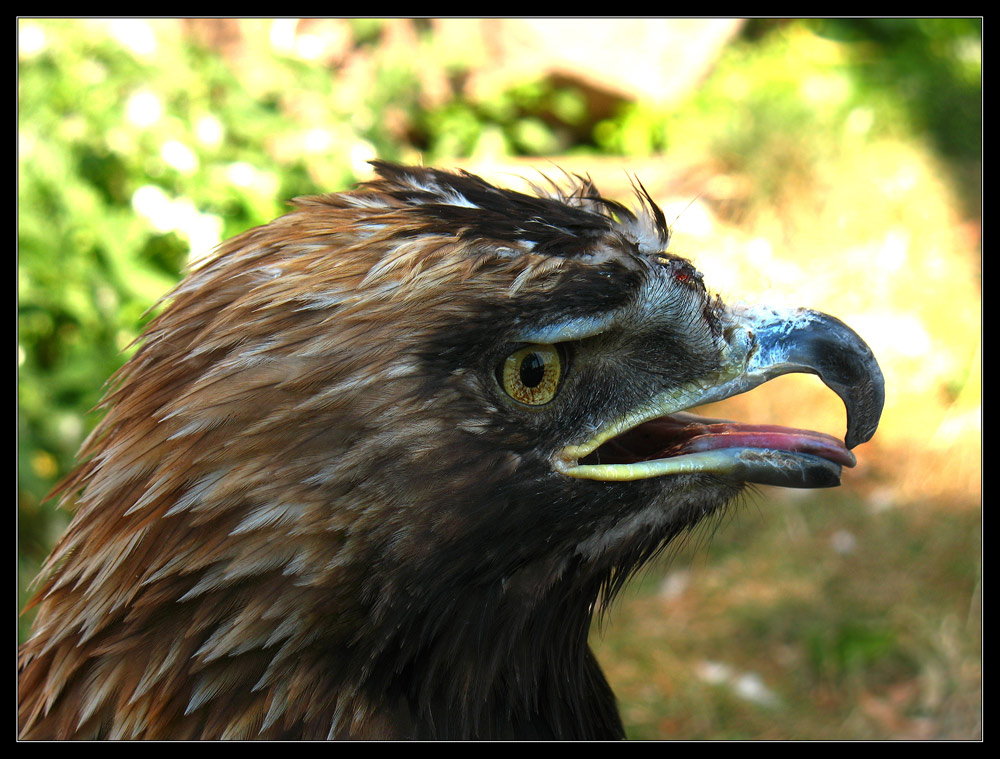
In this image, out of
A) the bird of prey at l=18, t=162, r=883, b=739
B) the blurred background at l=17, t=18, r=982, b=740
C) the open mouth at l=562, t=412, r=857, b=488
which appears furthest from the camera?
the blurred background at l=17, t=18, r=982, b=740

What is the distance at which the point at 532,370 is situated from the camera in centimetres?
177

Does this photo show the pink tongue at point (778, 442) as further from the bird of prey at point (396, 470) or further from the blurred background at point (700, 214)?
the blurred background at point (700, 214)

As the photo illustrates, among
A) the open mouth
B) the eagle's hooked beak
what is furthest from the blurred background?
the open mouth

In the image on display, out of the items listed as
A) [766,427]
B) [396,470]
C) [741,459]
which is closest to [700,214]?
[766,427]

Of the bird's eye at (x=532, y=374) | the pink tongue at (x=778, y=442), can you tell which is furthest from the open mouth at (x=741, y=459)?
the bird's eye at (x=532, y=374)

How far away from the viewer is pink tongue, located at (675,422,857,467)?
1.92 metres

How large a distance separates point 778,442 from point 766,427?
0.08 meters

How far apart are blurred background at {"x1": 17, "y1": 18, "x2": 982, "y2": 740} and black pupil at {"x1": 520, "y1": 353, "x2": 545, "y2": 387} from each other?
652 millimetres

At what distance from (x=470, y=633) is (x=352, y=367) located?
22.8 inches

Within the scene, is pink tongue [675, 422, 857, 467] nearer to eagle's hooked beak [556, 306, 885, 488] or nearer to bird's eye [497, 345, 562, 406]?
eagle's hooked beak [556, 306, 885, 488]

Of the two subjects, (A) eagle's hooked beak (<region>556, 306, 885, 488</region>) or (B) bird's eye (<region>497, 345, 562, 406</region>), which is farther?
(A) eagle's hooked beak (<region>556, 306, 885, 488</region>)

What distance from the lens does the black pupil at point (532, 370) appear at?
177 cm

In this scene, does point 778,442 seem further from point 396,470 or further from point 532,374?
point 396,470

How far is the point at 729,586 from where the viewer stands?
5.26 m
